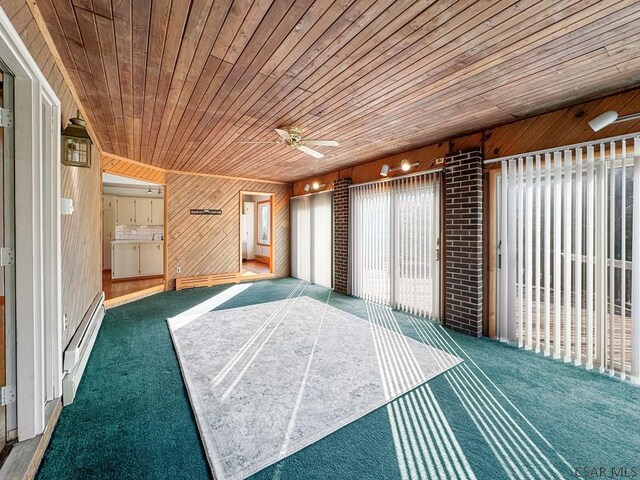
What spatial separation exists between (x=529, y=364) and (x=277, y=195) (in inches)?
238

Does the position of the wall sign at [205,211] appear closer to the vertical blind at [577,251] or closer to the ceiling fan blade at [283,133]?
the ceiling fan blade at [283,133]

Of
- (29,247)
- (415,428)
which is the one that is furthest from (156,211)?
(415,428)

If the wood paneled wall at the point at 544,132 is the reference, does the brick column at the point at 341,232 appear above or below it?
below

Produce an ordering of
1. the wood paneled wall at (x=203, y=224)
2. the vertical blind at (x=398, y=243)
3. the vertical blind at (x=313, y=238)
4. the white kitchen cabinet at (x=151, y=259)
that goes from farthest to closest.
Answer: the white kitchen cabinet at (x=151, y=259), the vertical blind at (x=313, y=238), the wood paneled wall at (x=203, y=224), the vertical blind at (x=398, y=243)

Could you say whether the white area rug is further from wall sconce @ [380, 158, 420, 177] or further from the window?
the window

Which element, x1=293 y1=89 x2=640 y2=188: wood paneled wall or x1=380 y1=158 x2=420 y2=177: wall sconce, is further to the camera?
x1=380 y1=158 x2=420 y2=177: wall sconce

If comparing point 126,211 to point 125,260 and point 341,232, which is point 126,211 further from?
point 341,232

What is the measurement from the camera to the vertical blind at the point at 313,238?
249 inches

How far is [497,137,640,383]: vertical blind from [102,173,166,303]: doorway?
6.11 m

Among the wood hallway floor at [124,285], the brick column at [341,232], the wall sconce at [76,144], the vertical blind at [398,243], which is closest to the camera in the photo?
the wall sconce at [76,144]

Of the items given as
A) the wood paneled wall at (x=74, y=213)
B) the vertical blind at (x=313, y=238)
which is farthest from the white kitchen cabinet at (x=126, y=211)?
the vertical blind at (x=313, y=238)

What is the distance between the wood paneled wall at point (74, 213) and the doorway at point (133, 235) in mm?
2271

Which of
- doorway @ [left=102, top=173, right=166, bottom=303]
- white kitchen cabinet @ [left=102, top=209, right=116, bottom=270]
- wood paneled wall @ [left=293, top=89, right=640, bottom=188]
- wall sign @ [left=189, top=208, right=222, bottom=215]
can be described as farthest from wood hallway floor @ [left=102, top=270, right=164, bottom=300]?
wood paneled wall @ [left=293, top=89, right=640, bottom=188]

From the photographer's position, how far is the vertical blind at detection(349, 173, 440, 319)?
162 inches
